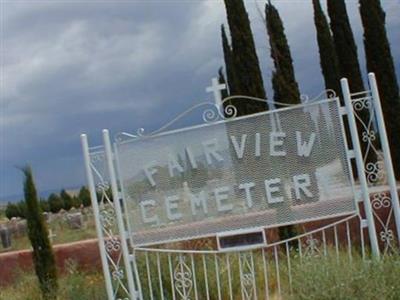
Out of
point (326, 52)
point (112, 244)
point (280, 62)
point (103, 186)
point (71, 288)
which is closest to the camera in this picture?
point (103, 186)

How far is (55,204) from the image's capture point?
29.2 meters

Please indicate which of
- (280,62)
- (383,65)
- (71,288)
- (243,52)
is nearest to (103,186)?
(71,288)

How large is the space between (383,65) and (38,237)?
891 cm

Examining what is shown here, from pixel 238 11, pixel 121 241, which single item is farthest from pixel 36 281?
pixel 238 11

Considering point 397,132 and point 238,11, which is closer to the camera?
point 238,11

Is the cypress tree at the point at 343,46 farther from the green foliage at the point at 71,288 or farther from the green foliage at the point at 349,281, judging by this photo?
the green foliage at the point at 349,281

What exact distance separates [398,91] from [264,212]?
9.97 meters

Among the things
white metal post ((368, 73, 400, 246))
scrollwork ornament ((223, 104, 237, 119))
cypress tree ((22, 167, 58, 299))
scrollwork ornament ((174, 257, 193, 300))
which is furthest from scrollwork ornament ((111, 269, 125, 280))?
cypress tree ((22, 167, 58, 299))

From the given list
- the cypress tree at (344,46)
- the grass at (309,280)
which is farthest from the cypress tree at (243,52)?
the grass at (309,280)

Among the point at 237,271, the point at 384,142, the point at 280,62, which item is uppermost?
the point at 280,62

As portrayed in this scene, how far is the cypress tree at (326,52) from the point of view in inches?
714

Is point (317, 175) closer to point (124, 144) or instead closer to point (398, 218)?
point (398, 218)

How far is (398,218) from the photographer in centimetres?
643

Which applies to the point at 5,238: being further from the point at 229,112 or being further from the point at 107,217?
the point at 229,112
